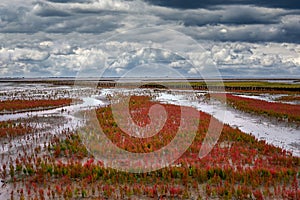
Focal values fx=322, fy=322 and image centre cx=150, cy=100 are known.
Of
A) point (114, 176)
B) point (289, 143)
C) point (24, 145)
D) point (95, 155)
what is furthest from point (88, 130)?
point (289, 143)

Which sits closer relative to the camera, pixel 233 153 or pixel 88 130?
pixel 233 153

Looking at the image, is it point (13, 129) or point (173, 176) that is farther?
point (13, 129)

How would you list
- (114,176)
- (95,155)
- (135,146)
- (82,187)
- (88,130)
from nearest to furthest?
(82,187) < (114,176) < (95,155) < (135,146) < (88,130)

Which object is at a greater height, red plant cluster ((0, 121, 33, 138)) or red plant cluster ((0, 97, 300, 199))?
red plant cluster ((0, 97, 300, 199))

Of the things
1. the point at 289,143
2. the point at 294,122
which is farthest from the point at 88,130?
the point at 294,122

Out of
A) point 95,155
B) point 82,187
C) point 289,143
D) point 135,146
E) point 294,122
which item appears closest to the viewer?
point 82,187

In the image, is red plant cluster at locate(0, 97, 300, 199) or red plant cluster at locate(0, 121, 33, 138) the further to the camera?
red plant cluster at locate(0, 121, 33, 138)

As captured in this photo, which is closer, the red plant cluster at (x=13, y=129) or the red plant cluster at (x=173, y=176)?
the red plant cluster at (x=173, y=176)

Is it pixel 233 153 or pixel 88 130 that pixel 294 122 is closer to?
pixel 233 153

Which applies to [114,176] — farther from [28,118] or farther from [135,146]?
[28,118]

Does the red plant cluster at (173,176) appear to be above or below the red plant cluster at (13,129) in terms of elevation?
above
